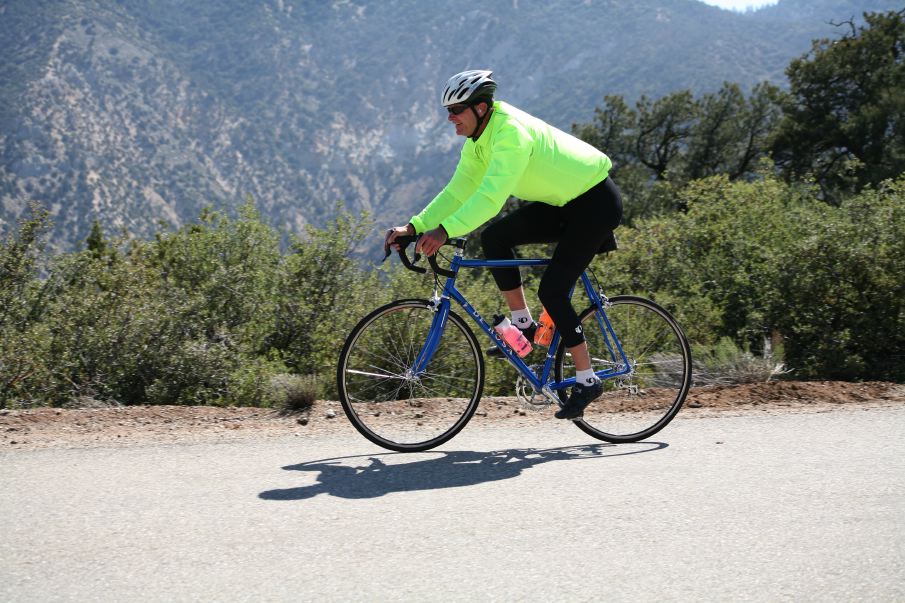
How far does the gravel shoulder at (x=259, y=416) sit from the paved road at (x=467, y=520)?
1.12ft

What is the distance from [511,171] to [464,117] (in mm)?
491

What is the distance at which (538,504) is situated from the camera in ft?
13.1

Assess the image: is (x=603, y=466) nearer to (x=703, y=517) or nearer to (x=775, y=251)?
(x=703, y=517)

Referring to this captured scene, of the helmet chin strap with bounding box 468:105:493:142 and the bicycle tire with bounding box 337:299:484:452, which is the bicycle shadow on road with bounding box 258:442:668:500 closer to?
the bicycle tire with bounding box 337:299:484:452

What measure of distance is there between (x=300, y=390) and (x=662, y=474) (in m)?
2.75

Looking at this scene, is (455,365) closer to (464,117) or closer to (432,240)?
(432,240)

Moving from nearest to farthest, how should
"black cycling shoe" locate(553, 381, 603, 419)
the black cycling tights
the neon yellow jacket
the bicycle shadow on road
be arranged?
the bicycle shadow on road, the neon yellow jacket, the black cycling tights, "black cycling shoe" locate(553, 381, 603, 419)

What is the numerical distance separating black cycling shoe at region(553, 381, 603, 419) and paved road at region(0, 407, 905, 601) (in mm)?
209

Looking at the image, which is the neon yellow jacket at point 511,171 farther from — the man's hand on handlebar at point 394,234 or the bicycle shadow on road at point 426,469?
the bicycle shadow on road at point 426,469

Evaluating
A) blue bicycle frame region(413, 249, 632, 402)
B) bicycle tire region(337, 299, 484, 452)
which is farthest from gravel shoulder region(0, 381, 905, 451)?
bicycle tire region(337, 299, 484, 452)

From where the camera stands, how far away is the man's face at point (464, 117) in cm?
484

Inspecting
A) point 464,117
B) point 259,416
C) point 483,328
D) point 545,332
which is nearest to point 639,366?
point 545,332

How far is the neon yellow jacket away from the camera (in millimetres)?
4664

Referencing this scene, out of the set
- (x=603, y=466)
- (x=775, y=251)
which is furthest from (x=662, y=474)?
(x=775, y=251)
